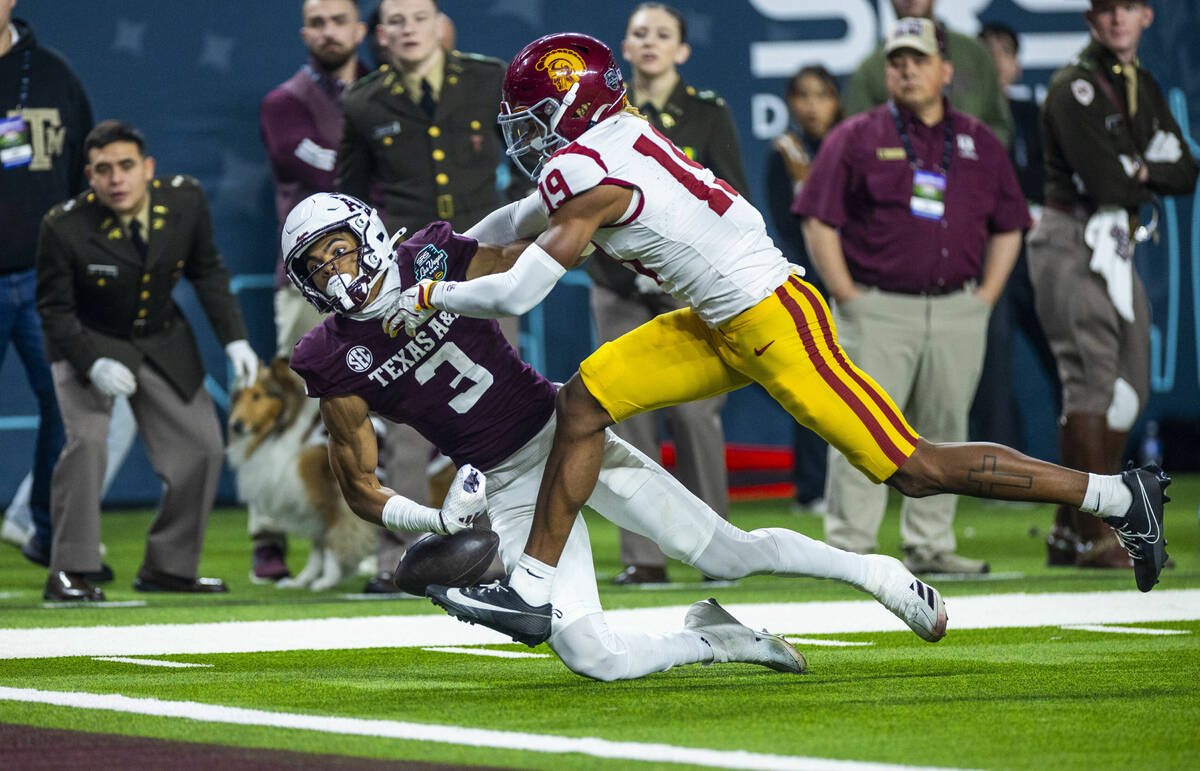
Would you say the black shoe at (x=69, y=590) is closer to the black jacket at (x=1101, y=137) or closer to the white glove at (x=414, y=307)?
the white glove at (x=414, y=307)

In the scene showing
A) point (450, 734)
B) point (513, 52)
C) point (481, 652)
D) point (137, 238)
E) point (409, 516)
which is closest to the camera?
point (450, 734)

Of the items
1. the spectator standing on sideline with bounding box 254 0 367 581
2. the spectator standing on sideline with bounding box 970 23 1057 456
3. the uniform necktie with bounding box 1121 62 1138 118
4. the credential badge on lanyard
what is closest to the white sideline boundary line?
the credential badge on lanyard

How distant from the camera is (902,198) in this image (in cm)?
806

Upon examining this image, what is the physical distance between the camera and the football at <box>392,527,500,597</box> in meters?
4.79

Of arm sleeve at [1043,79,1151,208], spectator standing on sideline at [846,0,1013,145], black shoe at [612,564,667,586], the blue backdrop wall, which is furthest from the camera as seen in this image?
the blue backdrop wall

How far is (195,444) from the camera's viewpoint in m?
7.94

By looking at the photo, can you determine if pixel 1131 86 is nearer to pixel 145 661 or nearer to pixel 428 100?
pixel 428 100

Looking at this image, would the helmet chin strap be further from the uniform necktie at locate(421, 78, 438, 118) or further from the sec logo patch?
the uniform necktie at locate(421, 78, 438, 118)

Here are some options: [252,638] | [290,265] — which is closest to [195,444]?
[252,638]

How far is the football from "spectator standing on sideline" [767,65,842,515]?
652cm

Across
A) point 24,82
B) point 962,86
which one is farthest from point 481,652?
point 962,86

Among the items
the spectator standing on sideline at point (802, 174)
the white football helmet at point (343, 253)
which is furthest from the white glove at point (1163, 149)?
the white football helmet at point (343, 253)

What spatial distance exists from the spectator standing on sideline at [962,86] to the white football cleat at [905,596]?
5160 mm

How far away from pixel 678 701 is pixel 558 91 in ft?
5.37
